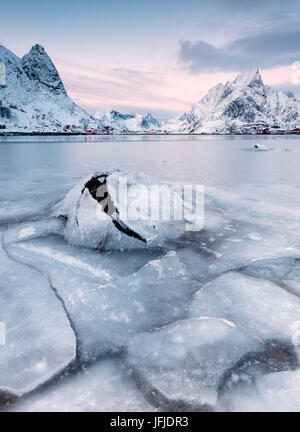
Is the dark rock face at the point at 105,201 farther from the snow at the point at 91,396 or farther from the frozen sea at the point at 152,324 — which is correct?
the snow at the point at 91,396

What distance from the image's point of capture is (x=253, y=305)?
2.26 meters

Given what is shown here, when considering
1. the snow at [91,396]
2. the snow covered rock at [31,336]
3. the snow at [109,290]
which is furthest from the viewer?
the snow at [109,290]

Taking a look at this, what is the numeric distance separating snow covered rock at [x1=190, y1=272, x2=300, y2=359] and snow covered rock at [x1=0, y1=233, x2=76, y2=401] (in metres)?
1.06

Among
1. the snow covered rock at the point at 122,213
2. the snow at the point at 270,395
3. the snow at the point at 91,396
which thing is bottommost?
the snow at the point at 270,395

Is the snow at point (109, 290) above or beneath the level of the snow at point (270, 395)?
above

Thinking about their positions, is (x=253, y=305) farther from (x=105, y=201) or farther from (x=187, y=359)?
(x=105, y=201)

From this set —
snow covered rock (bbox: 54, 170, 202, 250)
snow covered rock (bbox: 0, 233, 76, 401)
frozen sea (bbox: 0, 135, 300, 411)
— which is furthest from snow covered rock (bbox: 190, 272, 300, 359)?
snow covered rock (bbox: 54, 170, 202, 250)

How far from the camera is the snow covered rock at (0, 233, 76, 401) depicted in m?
1.58

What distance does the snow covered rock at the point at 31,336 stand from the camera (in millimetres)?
1583

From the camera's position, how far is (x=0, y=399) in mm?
1441

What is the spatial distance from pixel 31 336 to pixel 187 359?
45.8 inches

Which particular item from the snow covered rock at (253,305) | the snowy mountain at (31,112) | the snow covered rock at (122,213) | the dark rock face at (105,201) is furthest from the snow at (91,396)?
Answer: the snowy mountain at (31,112)

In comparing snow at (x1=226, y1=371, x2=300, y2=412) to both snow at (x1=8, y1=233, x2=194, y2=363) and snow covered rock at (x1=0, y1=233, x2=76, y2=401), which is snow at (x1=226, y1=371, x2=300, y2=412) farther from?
snow covered rock at (x1=0, y1=233, x2=76, y2=401)

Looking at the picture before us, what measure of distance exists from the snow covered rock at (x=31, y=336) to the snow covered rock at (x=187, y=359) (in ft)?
1.67
